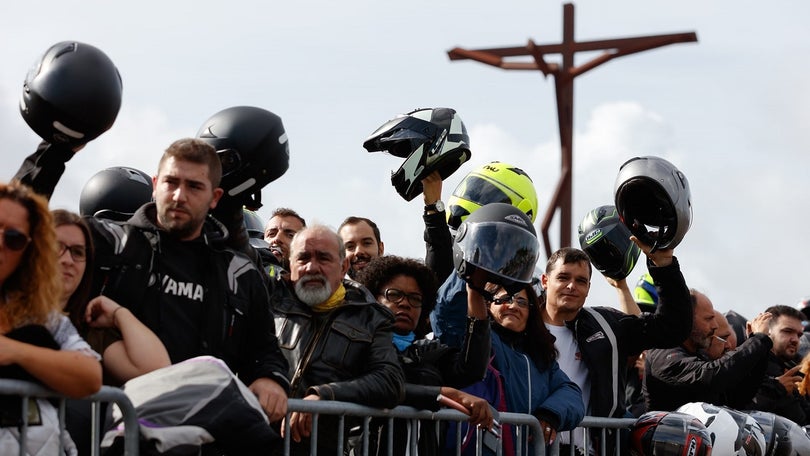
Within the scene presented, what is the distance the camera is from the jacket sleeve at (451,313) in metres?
6.38

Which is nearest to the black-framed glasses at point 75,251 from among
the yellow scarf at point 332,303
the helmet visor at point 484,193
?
the yellow scarf at point 332,303

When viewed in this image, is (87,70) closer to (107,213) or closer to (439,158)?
(107,213)

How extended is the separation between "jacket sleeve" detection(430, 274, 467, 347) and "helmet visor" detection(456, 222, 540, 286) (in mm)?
247

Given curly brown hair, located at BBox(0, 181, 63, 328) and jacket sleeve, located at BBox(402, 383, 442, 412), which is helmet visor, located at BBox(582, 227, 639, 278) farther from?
curly brown hair, located at BBox(0, 181, 63, 328)

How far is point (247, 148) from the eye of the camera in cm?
576

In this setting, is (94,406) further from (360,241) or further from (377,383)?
(360,241)

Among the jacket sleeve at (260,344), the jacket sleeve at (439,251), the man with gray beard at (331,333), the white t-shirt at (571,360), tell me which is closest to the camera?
the jacket sleeve at (260,344)

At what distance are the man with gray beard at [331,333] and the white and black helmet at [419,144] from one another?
78 centimetres

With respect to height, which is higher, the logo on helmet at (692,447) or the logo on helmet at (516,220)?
the logo on helmet at (516,220)

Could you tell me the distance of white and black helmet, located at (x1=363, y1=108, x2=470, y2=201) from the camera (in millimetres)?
6762

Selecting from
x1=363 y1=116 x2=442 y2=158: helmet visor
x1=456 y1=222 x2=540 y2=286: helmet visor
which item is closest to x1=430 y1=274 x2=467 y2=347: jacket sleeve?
x1=456 y1=222 x2=540 y2=286: helmet visor

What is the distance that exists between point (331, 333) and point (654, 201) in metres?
2.10

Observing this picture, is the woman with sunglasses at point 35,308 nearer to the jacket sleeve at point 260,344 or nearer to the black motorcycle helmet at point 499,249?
the jacket sleeve at point 260,344

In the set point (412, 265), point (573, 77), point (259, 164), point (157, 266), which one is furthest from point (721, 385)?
point (573, 77)
